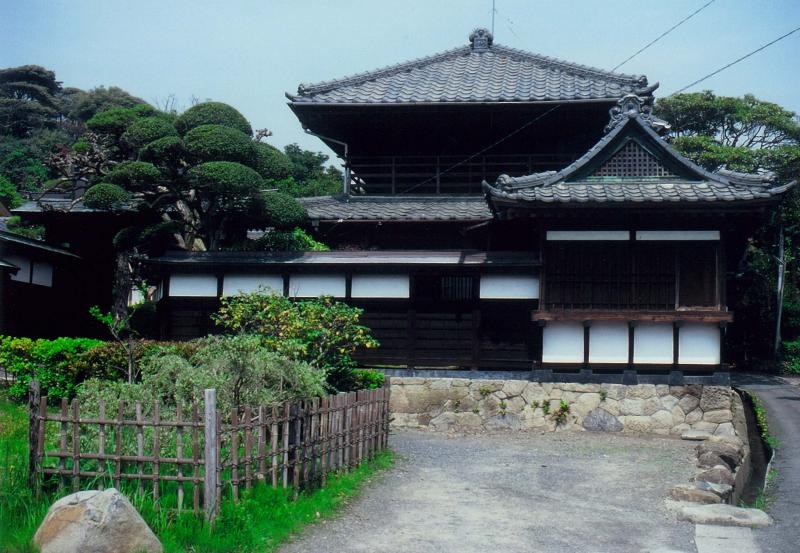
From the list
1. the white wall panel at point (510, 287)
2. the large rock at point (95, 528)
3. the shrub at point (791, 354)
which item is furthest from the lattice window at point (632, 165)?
the shrub at point (791, 354)

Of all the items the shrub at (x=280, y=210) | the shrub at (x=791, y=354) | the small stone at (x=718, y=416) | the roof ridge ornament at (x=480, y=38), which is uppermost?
the roof ridge ornament at (x=480, y=38)

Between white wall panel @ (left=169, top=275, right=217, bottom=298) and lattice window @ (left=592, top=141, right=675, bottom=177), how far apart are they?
916 centimetres

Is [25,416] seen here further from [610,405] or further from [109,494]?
[610,405]

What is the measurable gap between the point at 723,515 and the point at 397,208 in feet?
41.3

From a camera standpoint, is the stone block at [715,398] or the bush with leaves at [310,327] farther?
the stone block at [715,398]

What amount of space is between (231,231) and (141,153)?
10.4ft

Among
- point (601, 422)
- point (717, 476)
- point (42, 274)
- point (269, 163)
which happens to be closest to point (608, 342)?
point (601, 422)

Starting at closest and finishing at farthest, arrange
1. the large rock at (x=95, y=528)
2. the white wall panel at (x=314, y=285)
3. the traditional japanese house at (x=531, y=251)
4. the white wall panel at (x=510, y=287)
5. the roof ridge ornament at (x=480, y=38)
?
the large rock at (x=95, y=528)
the traditional japanese house at (x=531, y=251)
the white wall panel at (x=510, y=287)
the white wall panel at (x=314, y=285)
the roof ridge ornament at (x=480, y=38)

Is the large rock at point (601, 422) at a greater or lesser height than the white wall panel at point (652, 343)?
lesser

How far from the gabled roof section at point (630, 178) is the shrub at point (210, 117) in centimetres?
716

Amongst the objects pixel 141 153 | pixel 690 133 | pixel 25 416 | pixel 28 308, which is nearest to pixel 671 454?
pixel 25 416

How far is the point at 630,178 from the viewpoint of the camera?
1802 centimetres

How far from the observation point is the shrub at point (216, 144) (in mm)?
19219

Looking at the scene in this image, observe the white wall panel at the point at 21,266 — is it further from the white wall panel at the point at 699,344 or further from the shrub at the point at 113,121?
the white wall panel at the point at 699,344
